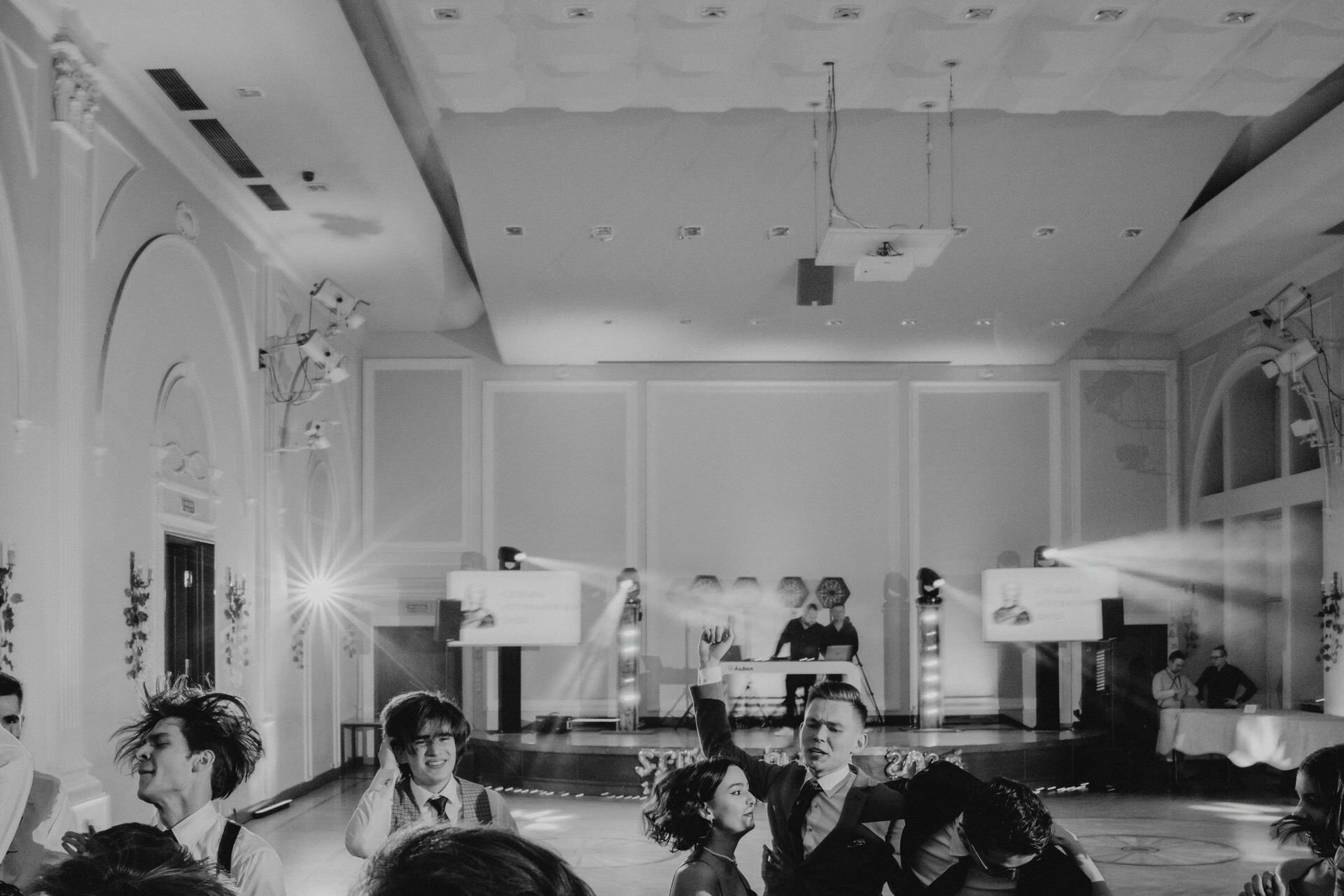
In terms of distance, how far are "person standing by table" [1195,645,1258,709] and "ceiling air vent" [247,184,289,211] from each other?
9490 mm

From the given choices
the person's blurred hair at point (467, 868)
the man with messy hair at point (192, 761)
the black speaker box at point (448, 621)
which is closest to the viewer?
the person's blurred hair at point (467, 868)

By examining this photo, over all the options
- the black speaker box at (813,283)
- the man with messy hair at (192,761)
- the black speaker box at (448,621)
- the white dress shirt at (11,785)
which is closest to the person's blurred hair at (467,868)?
the man with messy hair at (192,761)

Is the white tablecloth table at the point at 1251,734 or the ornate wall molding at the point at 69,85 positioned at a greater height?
the ornate wall molding at the point at 69,85

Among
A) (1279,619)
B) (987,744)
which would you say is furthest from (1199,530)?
(987,744)

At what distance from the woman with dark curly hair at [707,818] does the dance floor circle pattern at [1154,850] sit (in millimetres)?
6179

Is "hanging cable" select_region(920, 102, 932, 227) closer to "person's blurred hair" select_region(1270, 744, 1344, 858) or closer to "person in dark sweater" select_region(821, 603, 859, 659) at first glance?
"person in dark sweater" select_region(821, 603, 859, 659)

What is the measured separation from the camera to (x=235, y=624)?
9.77 m

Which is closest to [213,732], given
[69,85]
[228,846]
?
[228,846]

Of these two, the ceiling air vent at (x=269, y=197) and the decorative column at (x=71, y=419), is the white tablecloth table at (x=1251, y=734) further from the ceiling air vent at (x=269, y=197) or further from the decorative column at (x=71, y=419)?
the ceiling air vent at (x=269, y=197)

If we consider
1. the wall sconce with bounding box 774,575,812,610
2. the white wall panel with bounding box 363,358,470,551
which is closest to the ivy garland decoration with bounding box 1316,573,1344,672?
the wall sconce with bounding box 774,575,812,610

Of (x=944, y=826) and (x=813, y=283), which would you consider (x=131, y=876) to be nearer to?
(x=944, y=826)

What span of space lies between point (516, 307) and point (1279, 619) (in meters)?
8.10

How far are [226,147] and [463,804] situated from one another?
6680mm

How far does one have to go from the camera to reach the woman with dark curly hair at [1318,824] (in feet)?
8.27
